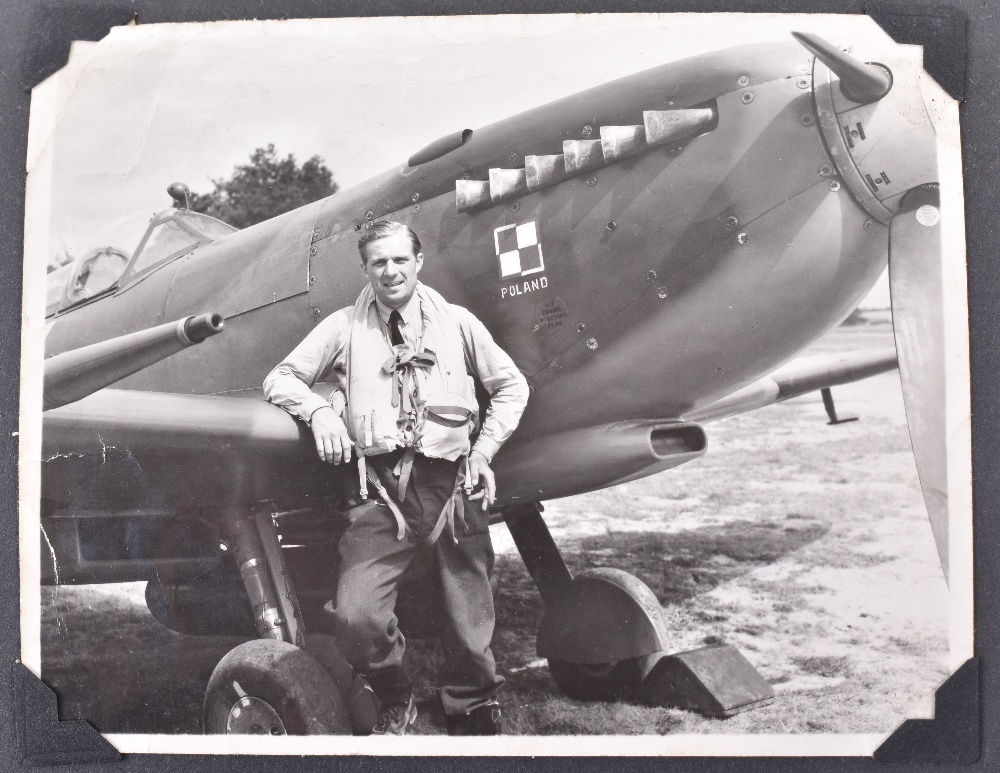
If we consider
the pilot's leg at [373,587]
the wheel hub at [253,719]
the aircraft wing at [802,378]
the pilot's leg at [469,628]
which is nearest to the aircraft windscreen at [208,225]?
the pilot's leg at [373,587]

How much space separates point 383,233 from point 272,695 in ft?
3.26

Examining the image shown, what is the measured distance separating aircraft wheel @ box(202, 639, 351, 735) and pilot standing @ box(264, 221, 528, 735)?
0.35 ft

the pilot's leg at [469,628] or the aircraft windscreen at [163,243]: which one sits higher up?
the aircraft windscreen at [163,243]

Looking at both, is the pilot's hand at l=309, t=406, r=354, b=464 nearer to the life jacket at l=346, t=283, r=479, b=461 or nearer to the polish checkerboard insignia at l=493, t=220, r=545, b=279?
the life jacket at l=346, t=283, r=479, b=461

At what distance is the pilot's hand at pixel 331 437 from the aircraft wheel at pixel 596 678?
694 mm

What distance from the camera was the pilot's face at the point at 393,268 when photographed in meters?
1.74

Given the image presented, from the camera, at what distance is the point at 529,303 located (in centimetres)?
169

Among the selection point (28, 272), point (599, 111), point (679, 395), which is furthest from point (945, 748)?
point (28, 272)

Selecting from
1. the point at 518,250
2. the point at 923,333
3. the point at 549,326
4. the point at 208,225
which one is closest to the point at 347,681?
the point at 549,326

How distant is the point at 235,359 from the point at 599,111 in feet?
3.10

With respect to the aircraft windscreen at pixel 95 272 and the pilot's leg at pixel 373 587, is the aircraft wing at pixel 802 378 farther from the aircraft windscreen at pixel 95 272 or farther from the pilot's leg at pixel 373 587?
the aircraft windscreen at pixel 95 272

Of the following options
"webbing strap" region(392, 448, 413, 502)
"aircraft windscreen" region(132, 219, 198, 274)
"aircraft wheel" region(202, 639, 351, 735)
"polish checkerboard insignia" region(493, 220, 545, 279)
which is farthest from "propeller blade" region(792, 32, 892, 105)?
"aircraft wheel" region(202, 639, 351, 735)

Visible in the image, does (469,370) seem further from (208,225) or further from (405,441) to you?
(208,225)

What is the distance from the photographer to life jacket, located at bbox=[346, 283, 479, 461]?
Result: 65.7 inches
